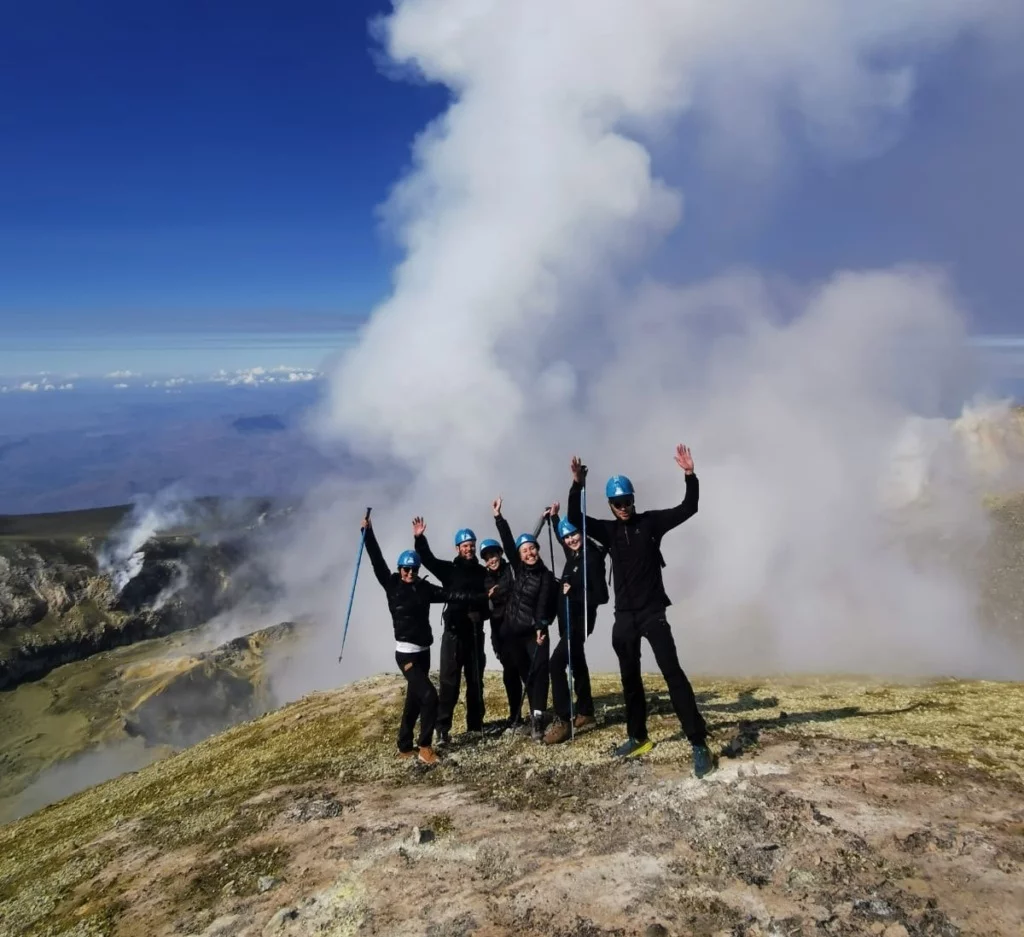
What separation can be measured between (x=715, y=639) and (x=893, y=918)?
191 meters

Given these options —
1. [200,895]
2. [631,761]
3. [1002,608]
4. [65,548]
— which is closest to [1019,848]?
[631,761]

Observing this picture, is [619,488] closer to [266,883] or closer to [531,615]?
[531,615]

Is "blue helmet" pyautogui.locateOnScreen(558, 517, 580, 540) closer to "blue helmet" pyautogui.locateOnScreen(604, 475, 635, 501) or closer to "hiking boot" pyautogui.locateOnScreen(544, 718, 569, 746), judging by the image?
"blue helmet" pyautogui.locateOnScreen(604, 475, 635, 501)

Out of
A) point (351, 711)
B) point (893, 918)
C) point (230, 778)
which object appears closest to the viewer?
point (893, 918)

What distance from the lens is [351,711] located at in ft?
83.9

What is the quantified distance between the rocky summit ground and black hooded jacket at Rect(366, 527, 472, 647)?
3.16 metres

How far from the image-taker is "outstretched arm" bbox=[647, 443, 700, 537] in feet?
40.2

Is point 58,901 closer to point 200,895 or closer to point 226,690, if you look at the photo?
point 200,895

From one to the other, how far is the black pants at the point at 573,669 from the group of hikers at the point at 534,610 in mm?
26

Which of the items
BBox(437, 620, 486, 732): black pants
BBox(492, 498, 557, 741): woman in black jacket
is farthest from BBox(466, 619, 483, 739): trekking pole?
BBox(492, 498, 557, 741): woman in black jacket

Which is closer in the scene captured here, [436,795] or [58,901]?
[58,901]

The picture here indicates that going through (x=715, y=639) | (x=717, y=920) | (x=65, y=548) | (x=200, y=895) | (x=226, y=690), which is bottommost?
(x=715, y=639)

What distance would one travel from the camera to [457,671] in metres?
17.3

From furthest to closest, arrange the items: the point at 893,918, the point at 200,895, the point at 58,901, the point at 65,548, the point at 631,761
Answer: the point at 65,548 → the point at 631,761 → the point at 58,901 → the point at 200,895 → the point at 893,918
